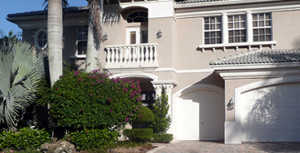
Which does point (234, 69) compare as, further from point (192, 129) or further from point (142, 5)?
point (142, 5)

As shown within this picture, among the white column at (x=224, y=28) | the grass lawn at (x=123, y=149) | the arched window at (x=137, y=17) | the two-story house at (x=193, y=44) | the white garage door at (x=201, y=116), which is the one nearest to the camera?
the grass lawn at (x=123, y=149)

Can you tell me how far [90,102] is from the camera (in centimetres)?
1299

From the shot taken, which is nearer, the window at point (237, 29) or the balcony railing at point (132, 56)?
the balcony railing at point (132, 56)

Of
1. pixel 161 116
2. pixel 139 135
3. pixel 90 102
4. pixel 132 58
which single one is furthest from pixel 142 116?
pixel 132 58

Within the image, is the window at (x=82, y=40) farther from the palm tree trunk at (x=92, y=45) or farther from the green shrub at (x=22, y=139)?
the green shrub at (x=22, y=139)

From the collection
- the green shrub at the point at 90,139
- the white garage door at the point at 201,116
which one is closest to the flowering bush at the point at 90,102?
the green shrub at the point at 90,139

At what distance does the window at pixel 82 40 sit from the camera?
19672 millimetres

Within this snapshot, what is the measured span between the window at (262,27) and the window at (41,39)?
12.2m

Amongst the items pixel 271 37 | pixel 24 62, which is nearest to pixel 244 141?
pixel 271 37

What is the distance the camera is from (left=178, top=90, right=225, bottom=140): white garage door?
17.4 m

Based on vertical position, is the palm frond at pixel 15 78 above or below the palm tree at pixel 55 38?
below

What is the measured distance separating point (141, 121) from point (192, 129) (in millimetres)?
3839

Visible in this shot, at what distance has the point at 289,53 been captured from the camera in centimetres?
1559

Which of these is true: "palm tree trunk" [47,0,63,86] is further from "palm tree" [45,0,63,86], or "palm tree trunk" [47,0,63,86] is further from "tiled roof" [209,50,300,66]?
"tiled roof" [209,50,300,66]
